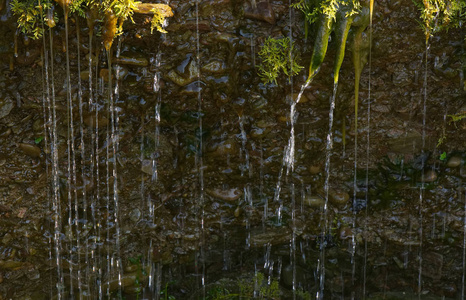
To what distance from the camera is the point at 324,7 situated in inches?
145

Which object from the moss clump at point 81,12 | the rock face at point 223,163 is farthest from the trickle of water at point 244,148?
the moss clump at point 81,12

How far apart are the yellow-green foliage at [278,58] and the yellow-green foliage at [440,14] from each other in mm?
1172

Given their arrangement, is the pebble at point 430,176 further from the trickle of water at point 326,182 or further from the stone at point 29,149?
the stone at point 29,149

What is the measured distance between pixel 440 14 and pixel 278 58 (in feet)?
4.88

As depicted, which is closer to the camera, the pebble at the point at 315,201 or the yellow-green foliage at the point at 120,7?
the yellow-green foliage at the point at 120,7

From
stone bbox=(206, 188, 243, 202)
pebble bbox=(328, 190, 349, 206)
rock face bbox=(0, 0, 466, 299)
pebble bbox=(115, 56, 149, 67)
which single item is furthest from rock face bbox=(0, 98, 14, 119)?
pebble bbox=(328, 190, 349, 206)

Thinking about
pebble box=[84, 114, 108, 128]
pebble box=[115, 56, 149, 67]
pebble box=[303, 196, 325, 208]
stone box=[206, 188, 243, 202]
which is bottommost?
pebble box=[303, 196, 325, 208]

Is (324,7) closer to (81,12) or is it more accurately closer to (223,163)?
(223,163)

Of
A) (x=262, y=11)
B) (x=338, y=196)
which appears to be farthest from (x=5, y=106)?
(x=338, y=196)

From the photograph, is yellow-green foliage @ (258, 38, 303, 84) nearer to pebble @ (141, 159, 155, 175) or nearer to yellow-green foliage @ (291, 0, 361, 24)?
yellow-green foliage @ (291, 0, 361, 24)

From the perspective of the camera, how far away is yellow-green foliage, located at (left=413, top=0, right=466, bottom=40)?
3803mm

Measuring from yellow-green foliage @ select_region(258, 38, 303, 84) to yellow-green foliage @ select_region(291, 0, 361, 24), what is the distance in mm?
288

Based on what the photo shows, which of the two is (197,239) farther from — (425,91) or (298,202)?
(425,91)

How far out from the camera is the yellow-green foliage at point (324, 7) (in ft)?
12.1
